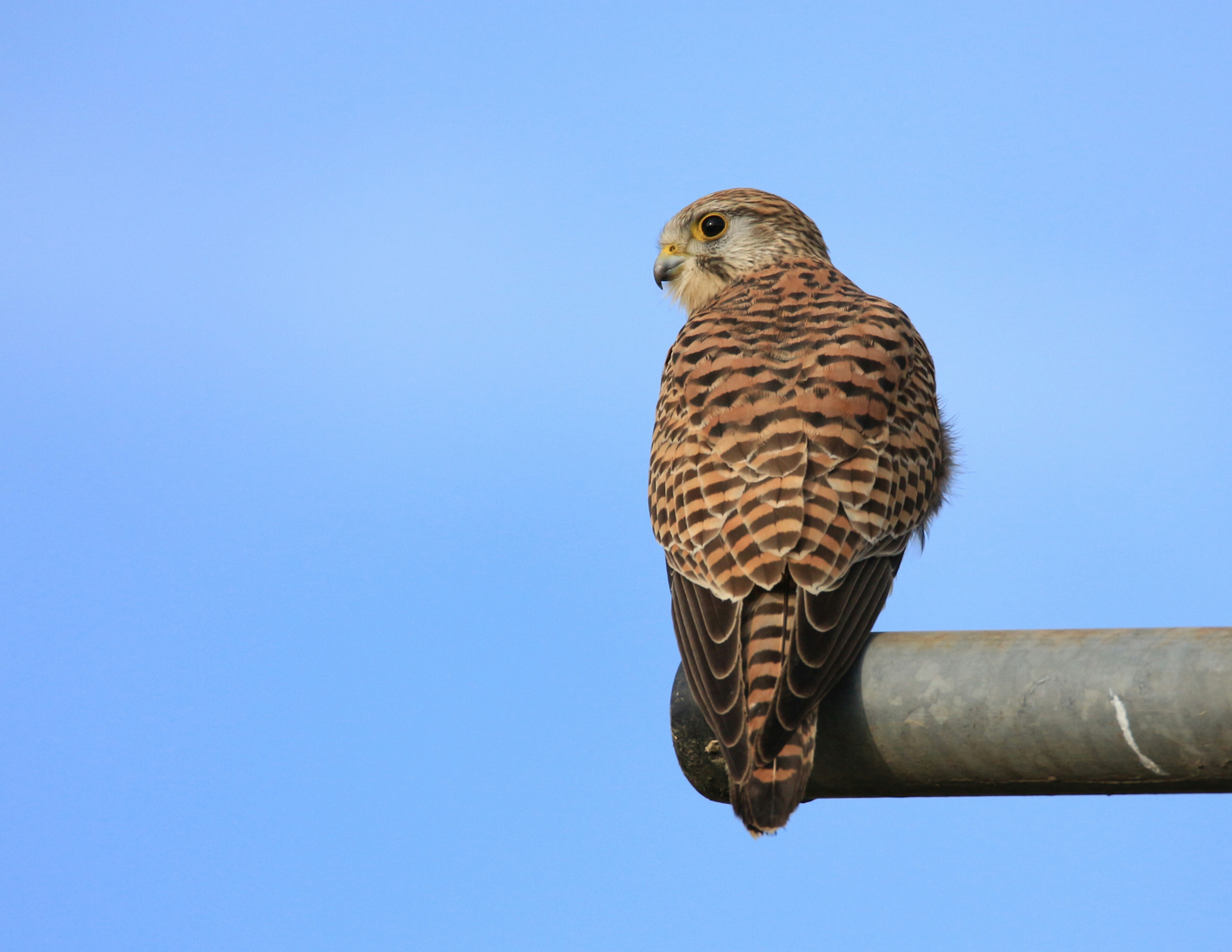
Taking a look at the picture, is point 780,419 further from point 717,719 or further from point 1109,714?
point 1109,714

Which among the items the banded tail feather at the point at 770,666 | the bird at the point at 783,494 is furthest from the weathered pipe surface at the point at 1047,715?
the bird at the point at 783,494

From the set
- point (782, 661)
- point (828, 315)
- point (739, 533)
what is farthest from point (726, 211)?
point (782, 661)

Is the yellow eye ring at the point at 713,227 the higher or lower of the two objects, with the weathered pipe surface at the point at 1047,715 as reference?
higher

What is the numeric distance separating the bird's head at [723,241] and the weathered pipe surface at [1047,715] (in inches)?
134

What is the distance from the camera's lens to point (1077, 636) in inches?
95.6

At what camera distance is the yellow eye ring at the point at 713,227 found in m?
6.02

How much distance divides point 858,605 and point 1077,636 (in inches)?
36.6

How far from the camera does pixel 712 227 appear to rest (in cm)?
602

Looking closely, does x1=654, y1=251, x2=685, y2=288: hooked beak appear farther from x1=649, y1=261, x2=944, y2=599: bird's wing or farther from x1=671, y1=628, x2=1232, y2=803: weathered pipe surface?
x1=671, y1=628, x2=1232, y2=803: weathered pipe surface

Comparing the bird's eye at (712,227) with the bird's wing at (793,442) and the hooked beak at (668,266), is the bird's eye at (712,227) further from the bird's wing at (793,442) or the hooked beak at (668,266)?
the bird's wing at (793,442)

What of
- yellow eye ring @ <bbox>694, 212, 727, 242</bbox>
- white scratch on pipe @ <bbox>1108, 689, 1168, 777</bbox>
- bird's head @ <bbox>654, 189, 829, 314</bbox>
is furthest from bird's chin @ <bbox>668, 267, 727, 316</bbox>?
white scratch on pipe @ <bbox>1108, 689, 1168, 777</bbox>

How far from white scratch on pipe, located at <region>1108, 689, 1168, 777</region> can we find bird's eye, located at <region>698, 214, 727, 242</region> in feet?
13.1

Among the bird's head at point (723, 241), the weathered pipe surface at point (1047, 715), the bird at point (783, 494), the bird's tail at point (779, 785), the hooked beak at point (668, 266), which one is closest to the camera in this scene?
the weathered pipe surface at point (1047, 715)

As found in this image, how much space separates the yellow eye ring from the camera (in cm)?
602
